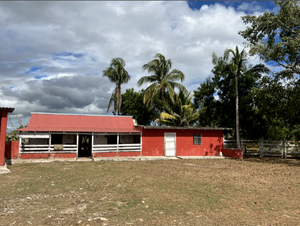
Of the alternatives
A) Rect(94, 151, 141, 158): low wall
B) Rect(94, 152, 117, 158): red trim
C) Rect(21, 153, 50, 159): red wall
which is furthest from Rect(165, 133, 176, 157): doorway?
Rect(21, 153, 50, 159): red wall

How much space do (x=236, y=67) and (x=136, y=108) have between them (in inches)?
662

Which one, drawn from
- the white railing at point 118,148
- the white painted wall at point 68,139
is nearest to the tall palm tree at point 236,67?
the white railing at point 118,148

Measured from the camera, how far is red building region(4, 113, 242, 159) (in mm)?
18062

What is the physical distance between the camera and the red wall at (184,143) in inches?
784

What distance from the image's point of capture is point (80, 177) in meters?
10.4

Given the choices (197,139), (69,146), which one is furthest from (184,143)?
(69,146)

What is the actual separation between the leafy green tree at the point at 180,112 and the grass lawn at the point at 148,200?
46.1 ft

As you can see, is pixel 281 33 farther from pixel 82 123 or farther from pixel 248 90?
pixel 82 123

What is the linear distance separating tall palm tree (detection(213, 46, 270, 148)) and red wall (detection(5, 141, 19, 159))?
18442 mm

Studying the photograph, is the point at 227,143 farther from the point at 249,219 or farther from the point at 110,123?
the point at 249,219

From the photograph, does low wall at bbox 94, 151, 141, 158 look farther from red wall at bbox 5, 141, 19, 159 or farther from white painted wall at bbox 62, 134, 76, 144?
red wall at bbox 5, 141, 19, 159

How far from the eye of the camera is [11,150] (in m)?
16.6

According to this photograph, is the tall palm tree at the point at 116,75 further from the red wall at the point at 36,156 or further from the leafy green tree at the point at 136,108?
the red wall at the point at 36,156

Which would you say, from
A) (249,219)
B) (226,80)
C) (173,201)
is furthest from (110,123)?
(249,219)
